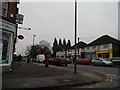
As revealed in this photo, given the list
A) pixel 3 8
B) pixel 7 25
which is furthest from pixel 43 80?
pixel 3 8

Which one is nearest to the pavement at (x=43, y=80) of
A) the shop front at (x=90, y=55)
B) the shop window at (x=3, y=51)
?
the shop window at (x=3, y=51)

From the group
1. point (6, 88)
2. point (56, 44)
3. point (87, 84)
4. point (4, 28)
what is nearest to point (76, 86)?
point (87, 84)

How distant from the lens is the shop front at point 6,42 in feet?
50.8

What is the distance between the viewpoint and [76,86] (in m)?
11.3

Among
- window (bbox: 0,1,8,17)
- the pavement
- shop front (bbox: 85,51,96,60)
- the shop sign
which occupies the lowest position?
the pavement

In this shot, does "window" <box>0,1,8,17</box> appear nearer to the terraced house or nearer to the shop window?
the terraced house

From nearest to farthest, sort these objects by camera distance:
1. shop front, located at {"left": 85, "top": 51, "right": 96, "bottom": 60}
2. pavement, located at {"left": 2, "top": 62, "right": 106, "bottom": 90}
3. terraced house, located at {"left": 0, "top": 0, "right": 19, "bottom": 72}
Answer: pavement, located at {"left": 2, "top": 62, "right": 106, "bottom": 90} → terraced house, located at {"left": 0, "top": 0, "right": 19, "bottom": 72} → shop front, located at {"left": 85, "top": 51, "right": 96, "bottom": 60}

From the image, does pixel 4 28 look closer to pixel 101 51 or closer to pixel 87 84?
pixel 87 84

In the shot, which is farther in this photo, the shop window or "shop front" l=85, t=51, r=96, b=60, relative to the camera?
"shop front" l=85, t=51, r=96, b=60

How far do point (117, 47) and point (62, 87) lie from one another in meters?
58.6

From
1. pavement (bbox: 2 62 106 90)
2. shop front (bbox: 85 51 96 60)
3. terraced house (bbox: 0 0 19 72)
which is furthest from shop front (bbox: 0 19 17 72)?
shop front (bbox: 85 51 96 60)

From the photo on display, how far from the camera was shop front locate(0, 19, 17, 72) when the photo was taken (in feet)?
50.8

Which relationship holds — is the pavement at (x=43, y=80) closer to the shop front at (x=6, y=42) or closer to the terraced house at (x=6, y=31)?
the shop front at (x=6, y=42)

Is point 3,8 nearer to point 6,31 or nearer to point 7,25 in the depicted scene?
point 7,25
